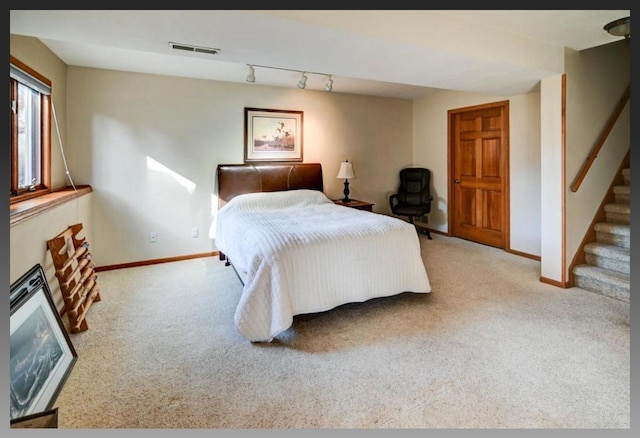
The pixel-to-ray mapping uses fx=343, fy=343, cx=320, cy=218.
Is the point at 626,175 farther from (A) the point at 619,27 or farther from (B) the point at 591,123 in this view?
(A) the point at 619,27

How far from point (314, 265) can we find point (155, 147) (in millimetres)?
2615

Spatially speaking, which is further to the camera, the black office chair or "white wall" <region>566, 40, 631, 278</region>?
the black office chair

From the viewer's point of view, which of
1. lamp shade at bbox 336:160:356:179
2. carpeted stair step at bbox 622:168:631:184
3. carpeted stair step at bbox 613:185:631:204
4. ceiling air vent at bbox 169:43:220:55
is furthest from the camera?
lamp shade at bbox 336:160:356:179

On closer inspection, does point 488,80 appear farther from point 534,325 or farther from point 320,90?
point 320,90

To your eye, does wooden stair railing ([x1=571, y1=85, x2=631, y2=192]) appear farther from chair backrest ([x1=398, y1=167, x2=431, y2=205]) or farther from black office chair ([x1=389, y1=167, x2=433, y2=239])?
chair backrest ([x1=398, y1=167, x2=431, y2=205])

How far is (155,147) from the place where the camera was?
3867 millimetres

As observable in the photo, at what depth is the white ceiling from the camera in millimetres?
1598

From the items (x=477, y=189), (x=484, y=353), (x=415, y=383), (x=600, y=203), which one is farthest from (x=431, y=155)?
(x=415, y=383)

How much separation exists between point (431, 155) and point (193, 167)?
11.5 ft

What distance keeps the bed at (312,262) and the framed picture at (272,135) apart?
3.76 ft

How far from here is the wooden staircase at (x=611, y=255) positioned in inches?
110

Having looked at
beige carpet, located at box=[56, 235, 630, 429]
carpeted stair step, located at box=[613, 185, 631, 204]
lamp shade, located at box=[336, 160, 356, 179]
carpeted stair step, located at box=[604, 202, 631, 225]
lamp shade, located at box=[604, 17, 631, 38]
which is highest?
lamp shade, located at box=[604, 17, 631, 38]

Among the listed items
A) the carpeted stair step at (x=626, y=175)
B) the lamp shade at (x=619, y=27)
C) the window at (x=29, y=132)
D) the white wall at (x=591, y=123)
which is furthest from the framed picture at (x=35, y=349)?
the carpeted stair step at (x=626, y=175)

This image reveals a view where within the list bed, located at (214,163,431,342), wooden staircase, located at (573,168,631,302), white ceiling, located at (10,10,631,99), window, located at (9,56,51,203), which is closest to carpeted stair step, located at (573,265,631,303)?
wooden staircase, located at (573,168,631,302)
